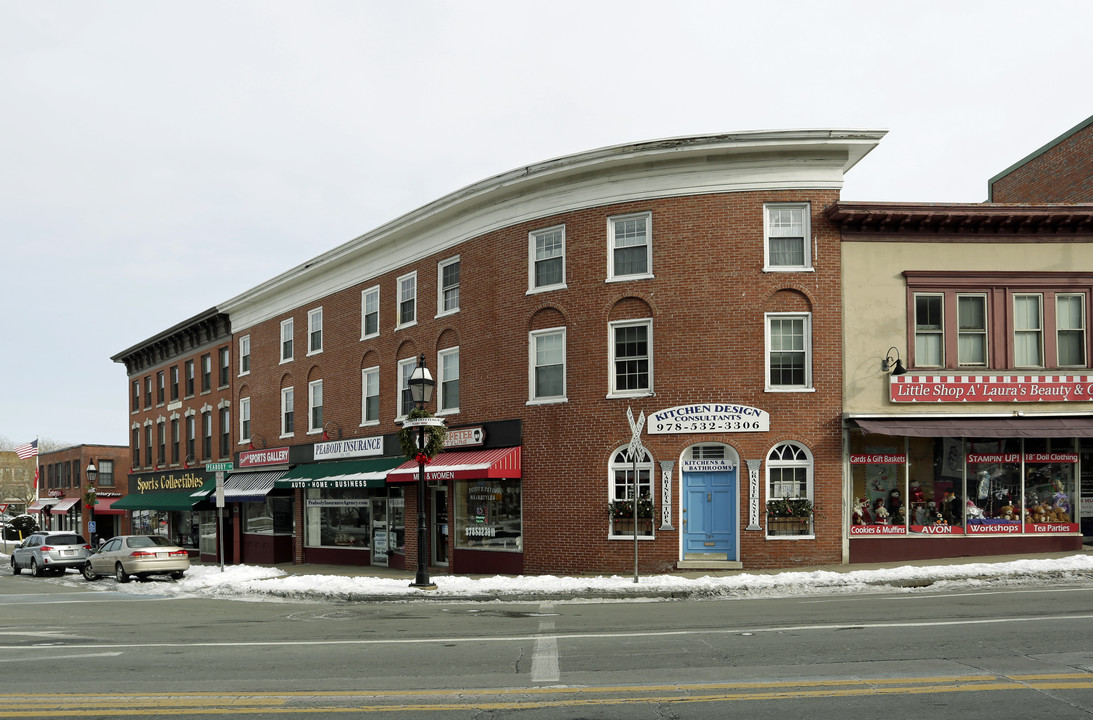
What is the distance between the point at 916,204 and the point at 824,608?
10.6m

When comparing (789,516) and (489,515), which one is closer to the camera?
(789,516)

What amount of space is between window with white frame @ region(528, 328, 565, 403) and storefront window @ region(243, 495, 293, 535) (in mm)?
14586

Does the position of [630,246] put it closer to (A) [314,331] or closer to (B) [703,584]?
(B) [703,584]

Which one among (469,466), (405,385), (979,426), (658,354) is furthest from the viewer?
(405,385)

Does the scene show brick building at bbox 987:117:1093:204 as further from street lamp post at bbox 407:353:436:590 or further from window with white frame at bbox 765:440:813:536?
street lamp post at bbox 407:353:436:590

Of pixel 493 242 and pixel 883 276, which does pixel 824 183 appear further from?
pixel 493 242

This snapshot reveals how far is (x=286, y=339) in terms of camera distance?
37.3 meters

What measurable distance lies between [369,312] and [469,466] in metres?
9.05

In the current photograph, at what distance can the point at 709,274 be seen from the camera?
75.2ft

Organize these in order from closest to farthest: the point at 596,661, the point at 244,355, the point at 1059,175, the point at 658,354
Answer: the point at 596,661
the point at 658,354
the point at 1059,175
the point at 244,355

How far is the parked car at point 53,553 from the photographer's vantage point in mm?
35969

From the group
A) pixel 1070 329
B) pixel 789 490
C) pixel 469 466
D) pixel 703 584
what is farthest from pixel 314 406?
pixel 1070 329

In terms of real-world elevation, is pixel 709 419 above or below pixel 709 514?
above

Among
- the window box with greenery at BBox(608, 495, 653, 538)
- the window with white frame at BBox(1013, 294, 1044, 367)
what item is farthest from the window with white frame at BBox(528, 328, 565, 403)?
the window with white frame at BBox(1013, 294, 1044, 367)
